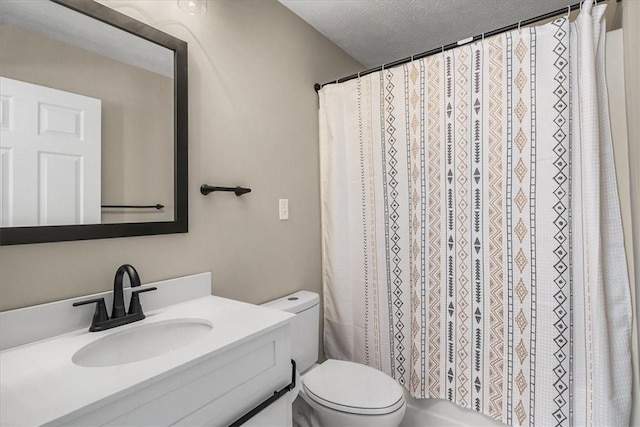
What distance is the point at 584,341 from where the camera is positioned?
49.8 inches

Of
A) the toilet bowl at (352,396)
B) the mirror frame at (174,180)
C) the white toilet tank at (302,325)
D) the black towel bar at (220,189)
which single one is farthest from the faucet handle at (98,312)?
the toilet bowl at (352,396)

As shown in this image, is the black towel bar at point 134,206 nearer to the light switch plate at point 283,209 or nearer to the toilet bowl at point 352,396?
the light switch plate at point 283,209

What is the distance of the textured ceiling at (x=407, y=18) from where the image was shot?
1779mm

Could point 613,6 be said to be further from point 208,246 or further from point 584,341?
point 208,246

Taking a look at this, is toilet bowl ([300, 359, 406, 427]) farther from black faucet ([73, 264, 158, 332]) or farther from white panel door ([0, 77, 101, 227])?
white panel door ([0, 77, 101, 227])

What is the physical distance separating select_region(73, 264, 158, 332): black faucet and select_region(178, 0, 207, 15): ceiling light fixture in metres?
0.99

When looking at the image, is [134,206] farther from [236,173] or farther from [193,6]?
[193,6]

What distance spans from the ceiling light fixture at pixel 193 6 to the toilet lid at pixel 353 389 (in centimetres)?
165

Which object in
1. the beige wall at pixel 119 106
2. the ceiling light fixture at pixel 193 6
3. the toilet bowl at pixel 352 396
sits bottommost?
the toilet bowl at pixel 352 396

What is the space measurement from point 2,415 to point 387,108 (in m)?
1.76

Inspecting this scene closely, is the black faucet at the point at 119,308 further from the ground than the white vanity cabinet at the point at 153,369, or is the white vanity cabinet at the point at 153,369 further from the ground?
the black faucet at the point at 119,308

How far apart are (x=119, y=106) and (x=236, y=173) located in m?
0.54

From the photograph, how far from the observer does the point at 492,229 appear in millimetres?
1450

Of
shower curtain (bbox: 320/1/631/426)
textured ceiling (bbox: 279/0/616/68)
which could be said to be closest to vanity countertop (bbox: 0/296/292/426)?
shower curtain (bbox: 320/1/631/426)
